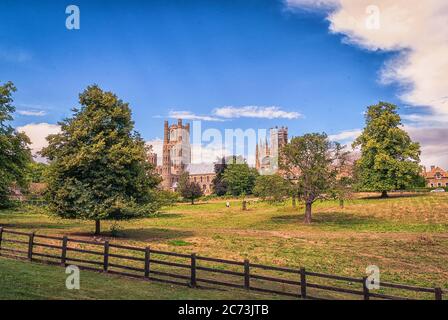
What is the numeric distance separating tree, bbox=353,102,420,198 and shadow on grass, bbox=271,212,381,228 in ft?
46.4

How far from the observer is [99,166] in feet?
98.8

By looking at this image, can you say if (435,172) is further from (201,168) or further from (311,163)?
(201,168)

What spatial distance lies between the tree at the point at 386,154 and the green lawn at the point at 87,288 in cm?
5445

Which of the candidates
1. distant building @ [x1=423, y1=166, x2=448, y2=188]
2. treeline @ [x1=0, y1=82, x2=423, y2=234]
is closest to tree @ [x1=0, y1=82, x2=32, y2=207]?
treeline @ [x1=0, y1=82, x2=423, y2=234]

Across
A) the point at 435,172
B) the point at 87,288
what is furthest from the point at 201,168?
the point at 87,288

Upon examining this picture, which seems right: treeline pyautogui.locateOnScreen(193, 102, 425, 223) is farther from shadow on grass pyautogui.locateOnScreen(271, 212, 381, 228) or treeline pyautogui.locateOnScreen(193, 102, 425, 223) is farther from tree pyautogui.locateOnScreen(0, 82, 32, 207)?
tree pyautogui.locateOnScreen(0, 82, 32, 207)

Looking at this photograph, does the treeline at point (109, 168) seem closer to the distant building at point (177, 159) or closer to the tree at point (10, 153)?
the tree at point (10, 153)

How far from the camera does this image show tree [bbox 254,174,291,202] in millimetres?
45656

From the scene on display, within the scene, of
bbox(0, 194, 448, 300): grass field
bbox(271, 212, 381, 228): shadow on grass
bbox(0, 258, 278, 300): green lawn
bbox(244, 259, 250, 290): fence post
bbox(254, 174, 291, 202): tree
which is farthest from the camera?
bbox(254, 174, 291, 202): tree

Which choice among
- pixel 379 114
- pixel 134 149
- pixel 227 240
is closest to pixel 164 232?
pixel 227 240

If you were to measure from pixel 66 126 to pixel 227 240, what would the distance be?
53.0 ft

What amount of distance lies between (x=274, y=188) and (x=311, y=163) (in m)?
5.37
